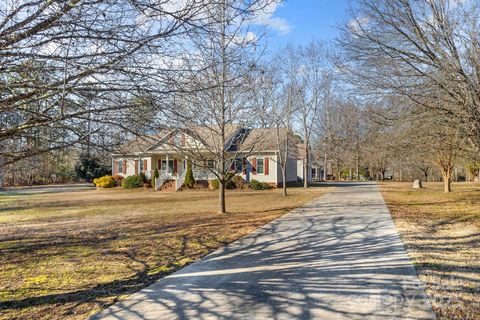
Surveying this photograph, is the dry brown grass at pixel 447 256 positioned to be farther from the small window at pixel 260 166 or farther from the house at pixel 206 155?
the small window at pixel 260 166

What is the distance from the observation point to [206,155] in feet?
43.7

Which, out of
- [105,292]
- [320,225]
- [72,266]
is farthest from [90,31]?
[320,225]

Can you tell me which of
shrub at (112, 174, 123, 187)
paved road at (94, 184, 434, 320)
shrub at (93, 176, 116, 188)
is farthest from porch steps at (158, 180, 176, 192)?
paved road at (94, 184, 434, 320)

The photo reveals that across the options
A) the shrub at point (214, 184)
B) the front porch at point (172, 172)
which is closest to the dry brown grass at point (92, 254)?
the shrub at point (214, 184)

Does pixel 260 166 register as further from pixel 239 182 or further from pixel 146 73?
pixel 146 73

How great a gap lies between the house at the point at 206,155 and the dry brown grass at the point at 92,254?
5.49 ft

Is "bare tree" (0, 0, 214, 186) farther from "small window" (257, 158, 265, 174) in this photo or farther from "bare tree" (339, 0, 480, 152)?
"small window" (257, 158, 265, 174)

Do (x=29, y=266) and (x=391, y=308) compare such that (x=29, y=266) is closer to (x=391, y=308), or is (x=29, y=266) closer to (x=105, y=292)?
(x=105, y=292)

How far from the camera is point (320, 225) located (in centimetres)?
938

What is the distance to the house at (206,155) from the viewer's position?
902 centimetres

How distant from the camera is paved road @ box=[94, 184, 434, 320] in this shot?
383 centimetres

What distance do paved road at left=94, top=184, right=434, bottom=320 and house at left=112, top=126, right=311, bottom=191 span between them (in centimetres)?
192

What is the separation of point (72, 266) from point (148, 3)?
441cm

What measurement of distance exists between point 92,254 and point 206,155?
695cm
